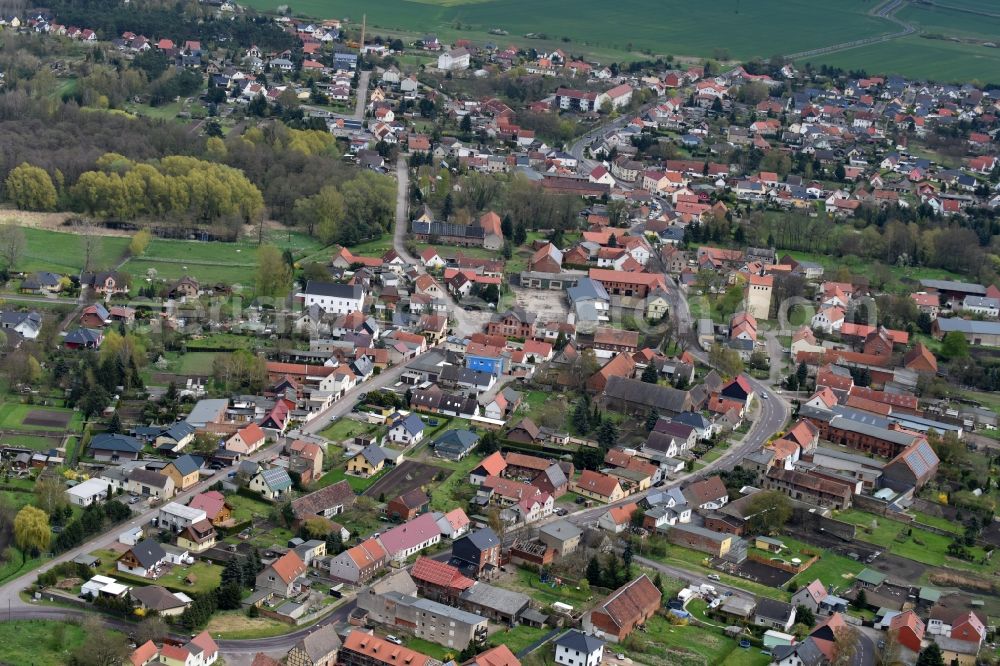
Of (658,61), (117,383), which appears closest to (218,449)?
(117,383)

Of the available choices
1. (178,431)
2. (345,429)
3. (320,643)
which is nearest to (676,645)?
(320,643)

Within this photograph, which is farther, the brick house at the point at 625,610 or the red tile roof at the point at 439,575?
the red tile roof at the point at 439,575

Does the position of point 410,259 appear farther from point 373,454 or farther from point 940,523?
point 940,523

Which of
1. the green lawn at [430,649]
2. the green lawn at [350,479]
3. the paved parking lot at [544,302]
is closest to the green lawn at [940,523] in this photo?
the green lawn at [350,479]

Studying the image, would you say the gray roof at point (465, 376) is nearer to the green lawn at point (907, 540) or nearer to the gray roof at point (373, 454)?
the gray roof at point (373, 454)

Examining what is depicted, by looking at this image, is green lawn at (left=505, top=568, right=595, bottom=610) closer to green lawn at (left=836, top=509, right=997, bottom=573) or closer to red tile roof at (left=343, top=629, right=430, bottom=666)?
red tile roof at (left=343, top=629, right=430, bottom=666)

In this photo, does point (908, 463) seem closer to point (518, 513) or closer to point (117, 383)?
point (518, 513)
